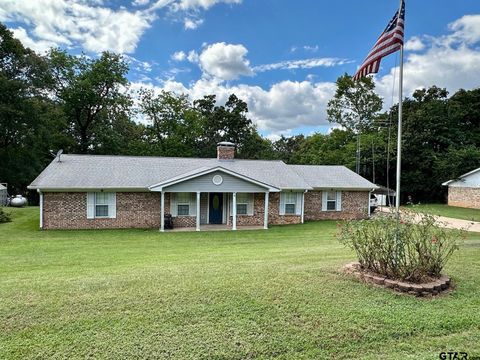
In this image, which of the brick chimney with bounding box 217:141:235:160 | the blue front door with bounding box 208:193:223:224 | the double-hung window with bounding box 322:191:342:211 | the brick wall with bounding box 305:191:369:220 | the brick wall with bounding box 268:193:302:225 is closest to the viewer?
the blue front door with bounding box 208:193:223:224

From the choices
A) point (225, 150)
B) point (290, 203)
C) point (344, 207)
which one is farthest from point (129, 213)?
point (344, 207)

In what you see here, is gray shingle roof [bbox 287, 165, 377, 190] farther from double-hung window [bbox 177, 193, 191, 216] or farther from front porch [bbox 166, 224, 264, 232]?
double-hung window [bbox 177, 193, 191, 216]

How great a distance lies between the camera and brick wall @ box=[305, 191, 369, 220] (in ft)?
64.7

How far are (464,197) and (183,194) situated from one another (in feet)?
86.3

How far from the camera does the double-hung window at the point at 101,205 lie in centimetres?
1553

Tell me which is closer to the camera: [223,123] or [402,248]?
[402,248]

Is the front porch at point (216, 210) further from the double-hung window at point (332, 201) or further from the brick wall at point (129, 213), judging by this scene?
the double-hung window at point (332, 201)

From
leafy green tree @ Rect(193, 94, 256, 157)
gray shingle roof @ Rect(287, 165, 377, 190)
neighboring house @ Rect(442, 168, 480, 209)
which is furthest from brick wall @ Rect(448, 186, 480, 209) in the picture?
leafy green tree @ Rect(193, 94, 256, 157)

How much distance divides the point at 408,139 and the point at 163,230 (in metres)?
30.0

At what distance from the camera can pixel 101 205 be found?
51.5 ft

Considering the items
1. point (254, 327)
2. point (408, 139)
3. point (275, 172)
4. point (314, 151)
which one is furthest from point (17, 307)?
point (314, 151)

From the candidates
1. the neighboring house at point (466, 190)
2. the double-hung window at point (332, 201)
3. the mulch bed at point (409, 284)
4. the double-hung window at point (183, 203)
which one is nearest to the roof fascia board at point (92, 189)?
the double-hung window at point (183, 203)

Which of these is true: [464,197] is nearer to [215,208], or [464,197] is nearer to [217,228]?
[215,208]

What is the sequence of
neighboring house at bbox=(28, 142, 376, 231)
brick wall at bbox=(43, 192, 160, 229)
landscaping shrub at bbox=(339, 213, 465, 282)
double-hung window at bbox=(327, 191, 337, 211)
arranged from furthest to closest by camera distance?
double-hung window at bbox=(327, 191, 337, 211) < neighboring house at bbox=(28, 142, 376, 231) < brick wall at bbox=(43, 192, 160, 229) < landscaping shrub at bbox=(339, 213, 465, 282)
